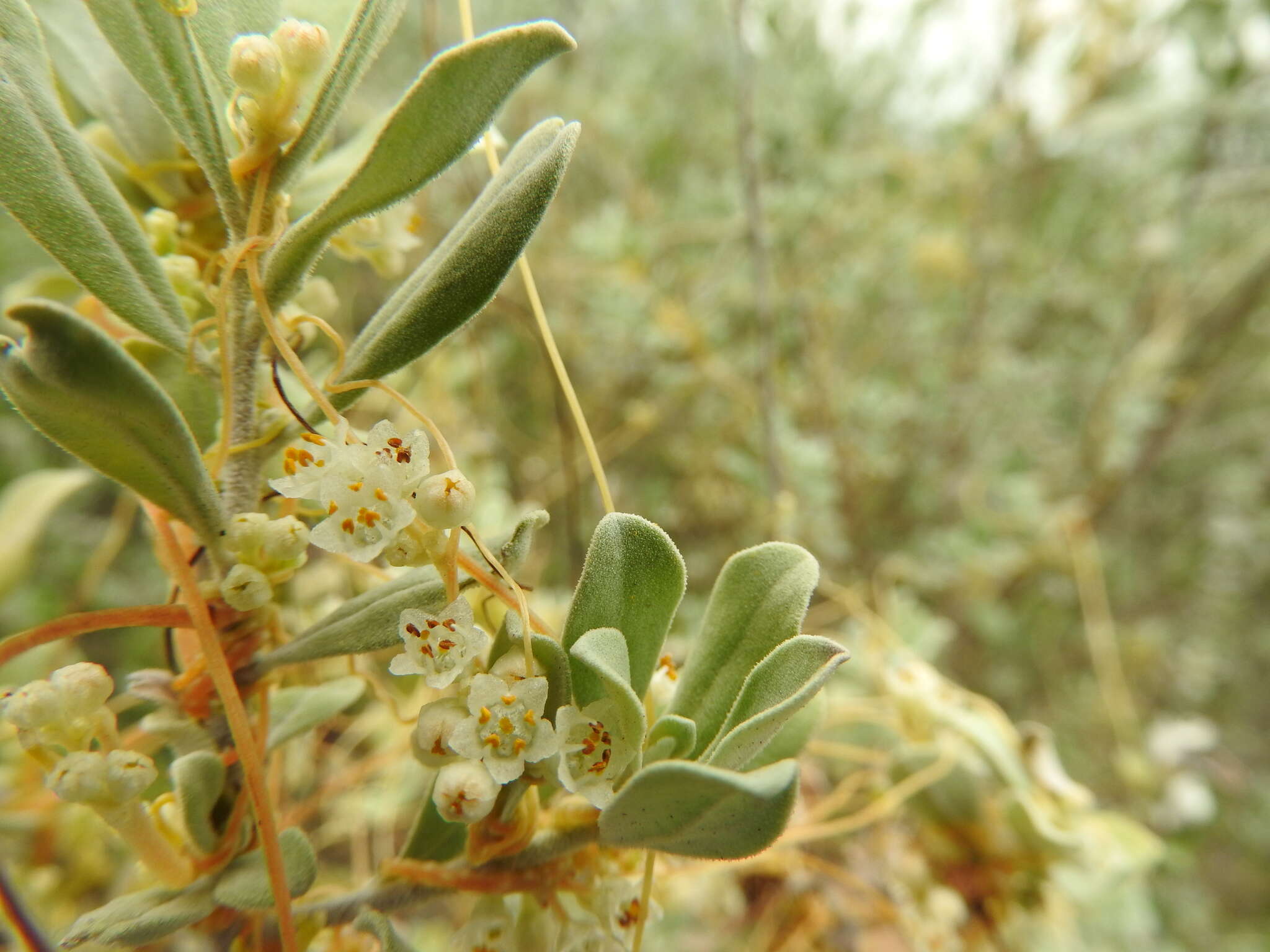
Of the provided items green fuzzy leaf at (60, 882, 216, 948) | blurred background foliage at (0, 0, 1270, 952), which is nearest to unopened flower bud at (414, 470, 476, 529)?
green fuzzy leaf at (60, 882, 216, 948)

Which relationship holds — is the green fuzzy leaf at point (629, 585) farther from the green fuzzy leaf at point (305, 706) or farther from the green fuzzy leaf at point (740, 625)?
the green fuzzy leaf at point (305, 706)

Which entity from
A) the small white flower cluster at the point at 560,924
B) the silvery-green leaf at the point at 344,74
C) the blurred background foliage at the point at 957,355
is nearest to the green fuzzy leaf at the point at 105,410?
the silvery-green leaf at the point at 344,74

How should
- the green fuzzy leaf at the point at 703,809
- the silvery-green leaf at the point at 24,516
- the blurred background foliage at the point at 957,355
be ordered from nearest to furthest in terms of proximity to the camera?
the green fuzzy leaf at the point at 703,809, the silvery-green leaf at the point at 24,516, the blurred background foliage at the point at 957,355

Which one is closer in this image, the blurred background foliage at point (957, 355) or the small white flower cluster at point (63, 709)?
the small white flower cluster at point (63, 709)

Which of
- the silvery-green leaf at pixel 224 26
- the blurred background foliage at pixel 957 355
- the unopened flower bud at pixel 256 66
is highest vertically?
the silvery-green leaf at pixel 224 26

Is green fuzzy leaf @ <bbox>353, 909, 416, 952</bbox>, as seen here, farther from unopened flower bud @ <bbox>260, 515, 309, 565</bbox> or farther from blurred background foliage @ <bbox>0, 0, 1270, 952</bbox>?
blurred background foliage @ <bbox>0, 0, 1270, 952</bbox>

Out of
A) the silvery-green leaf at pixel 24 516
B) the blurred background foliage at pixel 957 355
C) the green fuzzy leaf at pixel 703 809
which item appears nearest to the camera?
the green fuzzy leaf at pixel 703 809

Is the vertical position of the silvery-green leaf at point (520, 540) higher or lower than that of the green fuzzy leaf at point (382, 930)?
higher

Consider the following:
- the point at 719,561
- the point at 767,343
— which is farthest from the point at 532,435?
the point at 767,343
